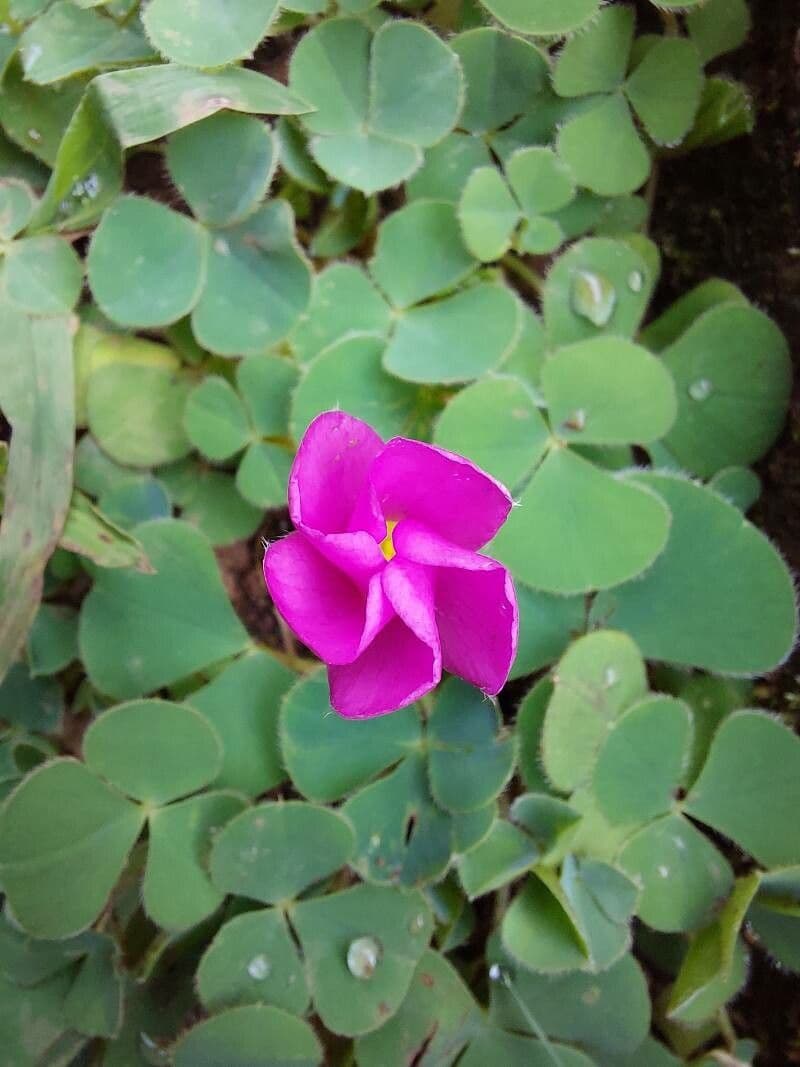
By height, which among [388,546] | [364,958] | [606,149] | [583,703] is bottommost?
[364,958]

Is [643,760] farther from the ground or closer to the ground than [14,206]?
closer to the ground

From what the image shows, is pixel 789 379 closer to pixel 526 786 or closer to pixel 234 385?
pixel 526 786

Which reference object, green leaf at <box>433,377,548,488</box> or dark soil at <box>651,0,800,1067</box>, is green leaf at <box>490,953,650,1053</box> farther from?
green leaf at <box>433,377,548,488</box>

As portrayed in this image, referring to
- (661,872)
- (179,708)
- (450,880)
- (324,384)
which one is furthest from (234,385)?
(661,872)

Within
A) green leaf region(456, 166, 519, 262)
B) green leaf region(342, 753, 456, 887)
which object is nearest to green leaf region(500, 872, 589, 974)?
green leaf region(342, 753, 456, 887)

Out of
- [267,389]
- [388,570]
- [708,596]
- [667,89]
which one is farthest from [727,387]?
[388,570]

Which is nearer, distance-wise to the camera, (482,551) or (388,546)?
(388,546)

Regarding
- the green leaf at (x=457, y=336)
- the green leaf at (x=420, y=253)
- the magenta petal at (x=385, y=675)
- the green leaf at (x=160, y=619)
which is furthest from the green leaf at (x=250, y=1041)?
the green leaf at (x=420, y=253)

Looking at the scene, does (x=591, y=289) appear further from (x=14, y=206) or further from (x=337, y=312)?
(x=14, y=206)
